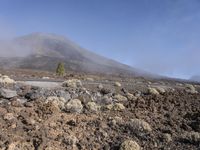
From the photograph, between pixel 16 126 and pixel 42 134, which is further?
pixel 16 126

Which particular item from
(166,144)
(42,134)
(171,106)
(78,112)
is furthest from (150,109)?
(42,134)

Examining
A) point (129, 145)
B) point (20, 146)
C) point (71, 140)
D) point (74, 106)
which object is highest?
point (74, 106)

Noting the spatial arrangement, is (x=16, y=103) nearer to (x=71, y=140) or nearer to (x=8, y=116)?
(x=8, y=116)

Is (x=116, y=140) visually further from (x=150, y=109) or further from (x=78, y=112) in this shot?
(x=150, y=109)

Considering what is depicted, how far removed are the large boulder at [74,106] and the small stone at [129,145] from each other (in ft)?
19.7

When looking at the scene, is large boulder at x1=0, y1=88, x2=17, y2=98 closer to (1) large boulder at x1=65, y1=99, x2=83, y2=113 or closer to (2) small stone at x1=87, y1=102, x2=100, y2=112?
(1) large boulder at x1=65, y1=99, x2=83, y2=113

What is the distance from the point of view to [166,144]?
619 inches

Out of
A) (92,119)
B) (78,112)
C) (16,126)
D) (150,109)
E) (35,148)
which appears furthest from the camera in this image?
(150,109)

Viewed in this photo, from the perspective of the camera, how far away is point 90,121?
18.0 meters

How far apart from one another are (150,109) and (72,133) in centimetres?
723

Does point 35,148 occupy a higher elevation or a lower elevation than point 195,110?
lower

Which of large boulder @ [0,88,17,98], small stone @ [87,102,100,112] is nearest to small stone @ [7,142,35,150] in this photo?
small stone @ [87,102,100,112]

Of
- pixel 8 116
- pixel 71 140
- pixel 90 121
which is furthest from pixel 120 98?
pixel 71 140

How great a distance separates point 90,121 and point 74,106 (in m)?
3.06
